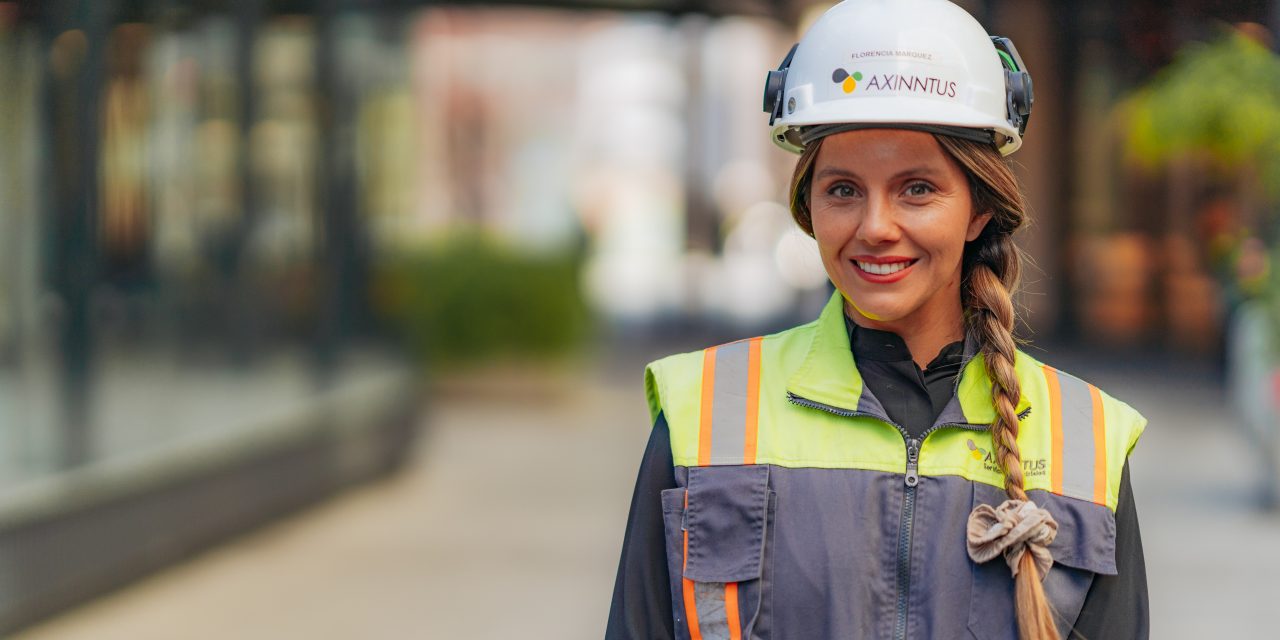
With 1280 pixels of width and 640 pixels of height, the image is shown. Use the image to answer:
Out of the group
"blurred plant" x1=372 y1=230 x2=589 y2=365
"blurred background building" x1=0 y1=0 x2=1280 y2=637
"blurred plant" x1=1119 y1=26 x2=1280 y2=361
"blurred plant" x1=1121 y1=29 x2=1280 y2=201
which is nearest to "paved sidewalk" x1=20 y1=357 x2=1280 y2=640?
"blurred background building" x1=0 y1=0 x2=1280 y2=637

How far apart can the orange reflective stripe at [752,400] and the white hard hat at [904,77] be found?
0.98ft

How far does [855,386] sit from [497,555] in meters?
5.84

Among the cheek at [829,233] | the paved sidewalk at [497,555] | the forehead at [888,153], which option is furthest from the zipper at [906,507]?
the paved sidewalk at [497,555]

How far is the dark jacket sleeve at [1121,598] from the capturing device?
1935 mm

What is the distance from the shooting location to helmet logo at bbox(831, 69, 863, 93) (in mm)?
2012

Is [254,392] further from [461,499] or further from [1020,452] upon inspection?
[1020,452]

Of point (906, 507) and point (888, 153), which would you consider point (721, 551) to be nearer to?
point (906, 507)

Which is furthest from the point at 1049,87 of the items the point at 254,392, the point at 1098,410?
the point at 1098,410

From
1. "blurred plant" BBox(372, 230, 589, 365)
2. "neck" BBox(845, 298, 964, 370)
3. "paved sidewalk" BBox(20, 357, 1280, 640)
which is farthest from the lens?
"blurred plant" BBox(372, 230, 589, 365)

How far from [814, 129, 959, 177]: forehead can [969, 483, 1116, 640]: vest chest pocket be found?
46 centimetres

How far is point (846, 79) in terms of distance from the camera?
2025 mm

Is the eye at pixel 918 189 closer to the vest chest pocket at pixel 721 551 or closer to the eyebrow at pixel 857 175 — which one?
the eyebrow at pixel 857 175

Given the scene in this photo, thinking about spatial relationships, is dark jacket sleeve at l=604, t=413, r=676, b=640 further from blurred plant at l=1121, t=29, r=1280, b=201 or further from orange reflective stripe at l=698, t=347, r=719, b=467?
blurred plant at l=1121, t=29, r=1280, b=201

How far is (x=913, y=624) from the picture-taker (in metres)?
1.92
